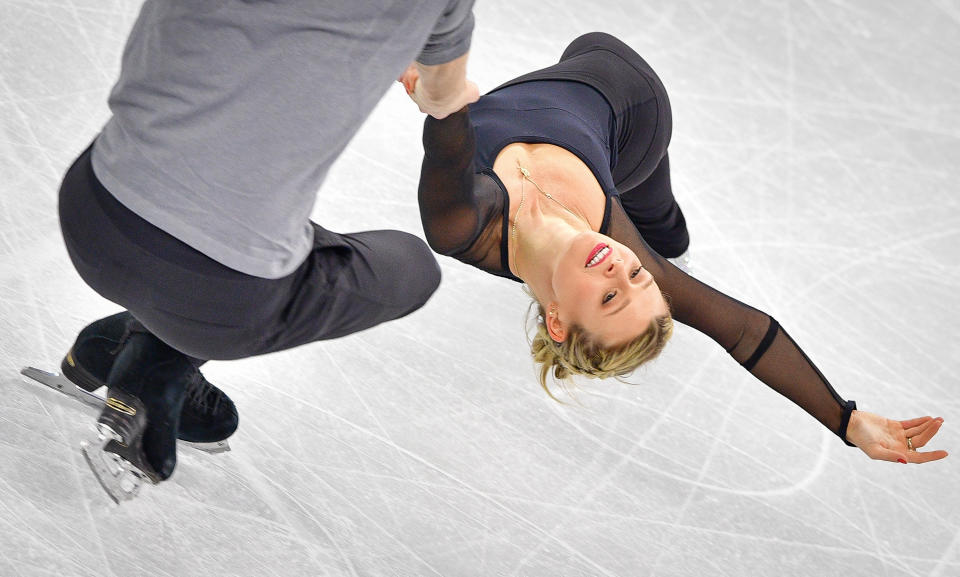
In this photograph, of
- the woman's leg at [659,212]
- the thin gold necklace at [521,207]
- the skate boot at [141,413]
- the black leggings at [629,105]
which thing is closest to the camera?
the skate boot at [141,413]

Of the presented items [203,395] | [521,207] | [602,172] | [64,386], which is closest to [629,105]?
[602,172]

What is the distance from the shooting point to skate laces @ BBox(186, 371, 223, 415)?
83.9 inches

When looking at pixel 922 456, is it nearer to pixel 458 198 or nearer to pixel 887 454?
pixel 887 454

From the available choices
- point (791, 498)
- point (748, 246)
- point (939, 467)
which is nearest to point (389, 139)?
point (748, 246)

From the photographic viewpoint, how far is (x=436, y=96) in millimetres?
1687

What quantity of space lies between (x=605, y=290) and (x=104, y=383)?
3.63 feet

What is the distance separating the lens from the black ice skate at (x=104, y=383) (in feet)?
7.06

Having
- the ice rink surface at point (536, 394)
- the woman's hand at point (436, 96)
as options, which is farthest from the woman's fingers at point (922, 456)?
the woman's hand at point (436, 96)

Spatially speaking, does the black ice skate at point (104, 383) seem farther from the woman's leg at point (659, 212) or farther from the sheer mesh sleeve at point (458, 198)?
the woman's leg at point (659, 212)

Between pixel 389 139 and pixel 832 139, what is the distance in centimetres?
163

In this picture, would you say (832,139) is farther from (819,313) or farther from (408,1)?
(408,1)

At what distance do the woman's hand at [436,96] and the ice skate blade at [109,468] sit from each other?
3.07ft

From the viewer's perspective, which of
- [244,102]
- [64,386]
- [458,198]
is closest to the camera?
[244,102]

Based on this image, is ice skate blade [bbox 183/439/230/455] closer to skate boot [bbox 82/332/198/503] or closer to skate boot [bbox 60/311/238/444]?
skate boot [bbox 60/311/238/444]
